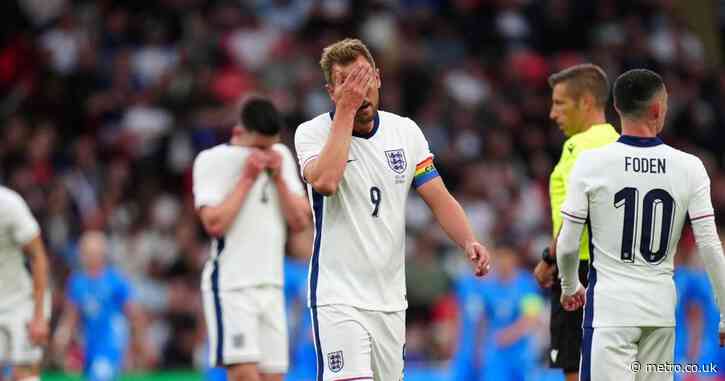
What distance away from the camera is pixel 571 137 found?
8578 millimetres

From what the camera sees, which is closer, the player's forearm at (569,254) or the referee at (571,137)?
the player's forearm at (569,254)

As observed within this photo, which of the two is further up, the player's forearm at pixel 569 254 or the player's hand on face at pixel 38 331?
the player's forearm at pixel 569 254

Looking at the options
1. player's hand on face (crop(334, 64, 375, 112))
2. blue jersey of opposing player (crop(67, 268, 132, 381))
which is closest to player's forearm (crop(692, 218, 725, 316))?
player's hand on face (crop(334, 64, 375, 112))

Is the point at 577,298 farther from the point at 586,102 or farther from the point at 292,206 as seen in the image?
the point at 292,206

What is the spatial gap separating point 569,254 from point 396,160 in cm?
102

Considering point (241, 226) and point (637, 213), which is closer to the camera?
point (637, 213)

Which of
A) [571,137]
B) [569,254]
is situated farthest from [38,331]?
[569,254]

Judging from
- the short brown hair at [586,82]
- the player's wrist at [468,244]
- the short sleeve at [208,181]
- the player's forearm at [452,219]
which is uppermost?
the short brown hair at [586,82]

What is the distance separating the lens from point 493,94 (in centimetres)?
1941

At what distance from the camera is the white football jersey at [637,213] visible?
7145mm

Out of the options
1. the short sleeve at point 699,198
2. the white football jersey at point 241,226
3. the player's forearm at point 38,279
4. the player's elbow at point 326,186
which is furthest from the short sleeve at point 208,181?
the short sleeve at point 699,198

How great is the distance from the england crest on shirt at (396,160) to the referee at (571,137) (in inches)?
50.8

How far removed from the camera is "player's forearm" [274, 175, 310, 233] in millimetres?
9734

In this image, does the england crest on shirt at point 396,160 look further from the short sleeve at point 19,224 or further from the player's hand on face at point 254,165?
the short sleeve at point 19,224
